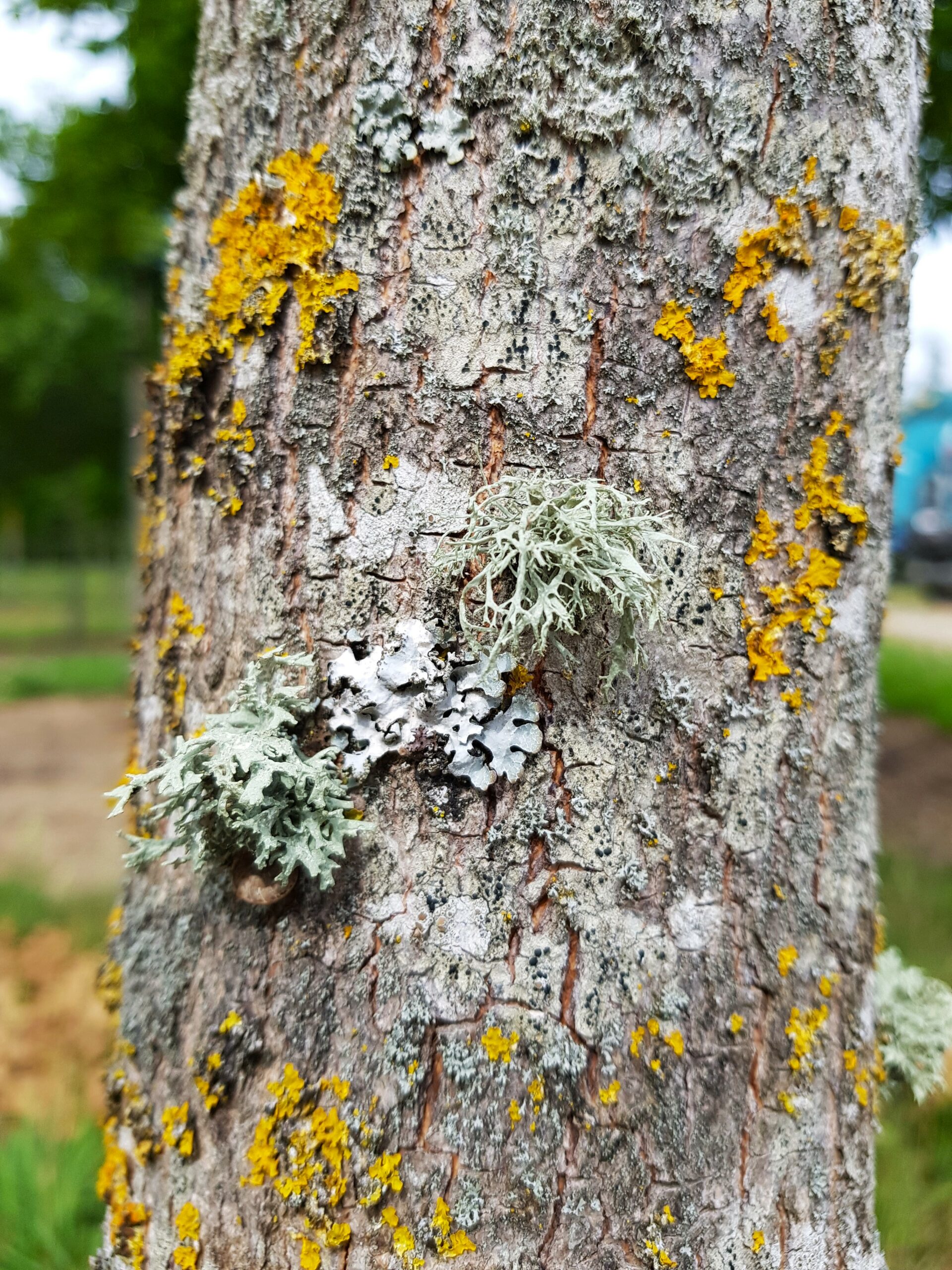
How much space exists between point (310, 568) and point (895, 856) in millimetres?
4026

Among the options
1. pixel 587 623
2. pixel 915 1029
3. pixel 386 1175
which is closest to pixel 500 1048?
pixel 386 1175

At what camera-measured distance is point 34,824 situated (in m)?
5.38

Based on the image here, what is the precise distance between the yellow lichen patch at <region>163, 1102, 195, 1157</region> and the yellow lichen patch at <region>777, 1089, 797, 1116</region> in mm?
812

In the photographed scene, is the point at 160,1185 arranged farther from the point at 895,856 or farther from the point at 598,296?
the point at 895,856

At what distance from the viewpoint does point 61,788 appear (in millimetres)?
6273

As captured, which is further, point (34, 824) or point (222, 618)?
point (34, 824)

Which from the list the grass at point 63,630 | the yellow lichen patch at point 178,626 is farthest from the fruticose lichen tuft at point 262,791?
the grass at point 63,630

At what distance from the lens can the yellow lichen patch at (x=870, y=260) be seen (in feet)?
3.45

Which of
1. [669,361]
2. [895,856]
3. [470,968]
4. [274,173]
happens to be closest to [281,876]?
[470,968]

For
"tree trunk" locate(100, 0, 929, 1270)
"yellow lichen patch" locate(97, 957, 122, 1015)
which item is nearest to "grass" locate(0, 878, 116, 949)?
"yellow lichen patch" locate(97, 957, 122, 1015)

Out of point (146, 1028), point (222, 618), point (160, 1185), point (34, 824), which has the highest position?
point (222, 618)

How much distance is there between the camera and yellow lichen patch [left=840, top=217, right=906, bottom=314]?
3.45ft

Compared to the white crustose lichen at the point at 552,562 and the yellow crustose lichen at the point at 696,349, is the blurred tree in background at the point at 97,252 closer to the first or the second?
the yellow crustose lichen at the point at 696,349

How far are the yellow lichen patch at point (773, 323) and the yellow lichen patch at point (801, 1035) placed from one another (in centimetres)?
92
